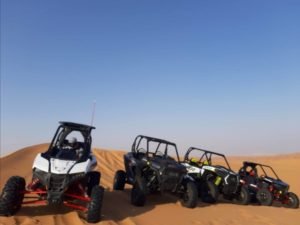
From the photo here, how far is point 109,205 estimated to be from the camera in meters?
9.59

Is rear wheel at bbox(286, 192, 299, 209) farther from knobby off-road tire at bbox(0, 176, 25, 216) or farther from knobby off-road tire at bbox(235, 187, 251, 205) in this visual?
knobby off-road tire at bbox(0, 176, 25, 216)

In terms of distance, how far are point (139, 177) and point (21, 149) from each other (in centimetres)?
1550

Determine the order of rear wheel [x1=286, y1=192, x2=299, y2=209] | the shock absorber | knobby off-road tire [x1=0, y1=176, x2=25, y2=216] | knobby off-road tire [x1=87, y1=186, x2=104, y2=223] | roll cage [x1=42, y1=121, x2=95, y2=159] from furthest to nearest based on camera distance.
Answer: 1. rear wheel [x1=286, y1=192, x2=299, y2=209]
2. roll cage [x1=42, y1=121, x2=95, y2=159]
3. the shock absorber
4. knobby off-road tire [x1=87, y1=186, x2=104, y2=223]
5. knobby off-road tire [x1=0, y1=176, x2=25, y2=216]

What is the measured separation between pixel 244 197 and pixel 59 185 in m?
7.52

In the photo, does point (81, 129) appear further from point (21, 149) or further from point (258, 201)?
point (21, 149)

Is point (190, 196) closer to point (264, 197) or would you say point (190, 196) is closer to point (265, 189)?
point (264, 197)

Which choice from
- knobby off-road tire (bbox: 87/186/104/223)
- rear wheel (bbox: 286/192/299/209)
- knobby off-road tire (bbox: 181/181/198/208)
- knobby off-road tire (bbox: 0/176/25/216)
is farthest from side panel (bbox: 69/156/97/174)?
rear wheel (bbox: 286/192/299/209)

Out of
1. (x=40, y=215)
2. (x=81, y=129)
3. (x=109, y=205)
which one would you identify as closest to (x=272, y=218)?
(x=109, y=205)

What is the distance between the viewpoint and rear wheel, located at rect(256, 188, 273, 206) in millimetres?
13883

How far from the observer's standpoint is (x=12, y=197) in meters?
7.43

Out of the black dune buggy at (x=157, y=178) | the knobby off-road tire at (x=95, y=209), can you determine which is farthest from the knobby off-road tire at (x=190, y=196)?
the knobby off-road tire at (x=95, y=209)

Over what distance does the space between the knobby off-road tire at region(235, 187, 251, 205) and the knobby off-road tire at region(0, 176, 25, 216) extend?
8043 mm

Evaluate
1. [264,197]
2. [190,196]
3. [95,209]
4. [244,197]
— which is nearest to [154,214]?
[190,196]

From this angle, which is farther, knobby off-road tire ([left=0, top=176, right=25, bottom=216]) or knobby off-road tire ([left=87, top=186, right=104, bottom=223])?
knobby off-road tire ([left=87, top=186, right=104, bottom=223])
